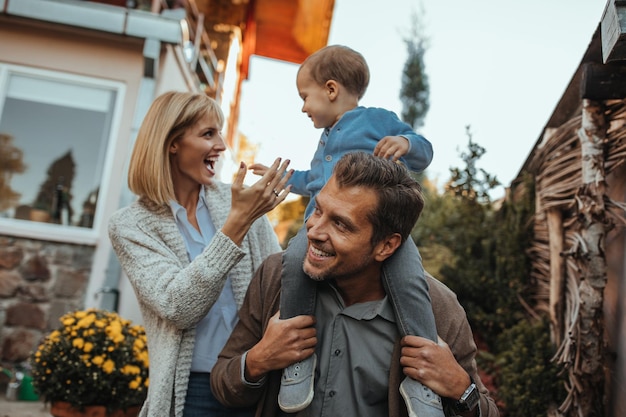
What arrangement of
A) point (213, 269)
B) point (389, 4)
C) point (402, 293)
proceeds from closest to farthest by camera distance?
1. point (402, 293)
2. point (213, 269)
3. point (389, 4)

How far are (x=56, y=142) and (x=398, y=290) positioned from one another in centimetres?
553

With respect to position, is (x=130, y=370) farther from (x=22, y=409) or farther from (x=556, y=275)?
(x=556, y=275)

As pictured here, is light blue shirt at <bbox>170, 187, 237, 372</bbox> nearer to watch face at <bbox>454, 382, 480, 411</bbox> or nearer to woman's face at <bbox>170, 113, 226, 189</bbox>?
woman's face at <bbox>170, 113, 226, 189</bbox>

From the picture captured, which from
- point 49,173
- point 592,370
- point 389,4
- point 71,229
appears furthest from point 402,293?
point 389,4

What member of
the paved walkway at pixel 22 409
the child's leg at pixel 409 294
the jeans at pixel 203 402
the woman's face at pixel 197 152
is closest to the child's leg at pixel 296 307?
the child's leg at pixel 409 294

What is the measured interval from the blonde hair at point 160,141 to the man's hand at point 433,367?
1.11m

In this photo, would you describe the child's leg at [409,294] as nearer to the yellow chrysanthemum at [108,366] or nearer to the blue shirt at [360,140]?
the blue shirt at [360,140]

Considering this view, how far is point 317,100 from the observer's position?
8.01ft

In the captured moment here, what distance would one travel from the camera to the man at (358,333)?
1635 mm

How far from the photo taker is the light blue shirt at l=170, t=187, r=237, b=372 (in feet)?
6.57

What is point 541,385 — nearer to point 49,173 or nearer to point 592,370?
point 592,370

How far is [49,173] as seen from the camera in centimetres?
605

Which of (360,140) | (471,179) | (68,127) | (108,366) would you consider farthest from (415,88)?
(360,140)

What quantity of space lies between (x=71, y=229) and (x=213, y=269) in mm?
4528
